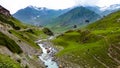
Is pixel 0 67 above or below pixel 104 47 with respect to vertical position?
above

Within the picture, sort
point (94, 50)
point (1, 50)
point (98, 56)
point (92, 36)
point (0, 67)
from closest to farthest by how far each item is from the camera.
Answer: point (0, 67) → point (1, 50) → point (98, 56) → point (94, 50) → point (92, 36)

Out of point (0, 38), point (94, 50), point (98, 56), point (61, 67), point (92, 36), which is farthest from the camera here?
point (92, 36)

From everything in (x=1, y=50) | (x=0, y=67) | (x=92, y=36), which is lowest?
(x=92, y=36)

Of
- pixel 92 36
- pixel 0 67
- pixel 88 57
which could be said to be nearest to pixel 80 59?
pixel 88 57

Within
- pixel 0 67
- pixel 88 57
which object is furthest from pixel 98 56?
pixel 0 67

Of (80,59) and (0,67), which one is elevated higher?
(0,67)

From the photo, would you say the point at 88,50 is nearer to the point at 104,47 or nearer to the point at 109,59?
A: the point at 104,47

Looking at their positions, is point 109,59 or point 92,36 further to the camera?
point 92,36

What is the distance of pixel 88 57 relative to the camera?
101500 millimetres

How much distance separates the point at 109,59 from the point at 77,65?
10.3 metres

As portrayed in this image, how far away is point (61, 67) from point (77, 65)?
5268mm

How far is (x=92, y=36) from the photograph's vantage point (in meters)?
140

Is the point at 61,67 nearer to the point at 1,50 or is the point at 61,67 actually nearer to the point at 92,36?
the point at 1,50

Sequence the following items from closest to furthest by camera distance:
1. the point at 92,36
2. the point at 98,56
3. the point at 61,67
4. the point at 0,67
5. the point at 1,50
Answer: the point at 0,67
the point at 1,50
the point at 61,67
the point at 98,56
the point at 92,36
